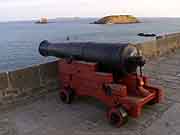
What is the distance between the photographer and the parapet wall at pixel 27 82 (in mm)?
4719

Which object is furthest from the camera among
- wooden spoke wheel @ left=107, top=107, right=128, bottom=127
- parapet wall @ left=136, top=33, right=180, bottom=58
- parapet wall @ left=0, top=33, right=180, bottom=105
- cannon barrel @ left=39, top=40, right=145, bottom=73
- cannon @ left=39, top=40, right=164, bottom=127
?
parapet wall @ left=136, top=33, right=180, bottom=58

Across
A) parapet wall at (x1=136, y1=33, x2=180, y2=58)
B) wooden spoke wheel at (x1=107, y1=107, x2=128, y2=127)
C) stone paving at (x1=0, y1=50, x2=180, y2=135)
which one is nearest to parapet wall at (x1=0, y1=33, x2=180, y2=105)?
stone paving at (x1=0, y1=50, x2=180, y2=135)

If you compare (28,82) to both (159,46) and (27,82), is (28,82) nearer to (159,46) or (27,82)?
(27,82)

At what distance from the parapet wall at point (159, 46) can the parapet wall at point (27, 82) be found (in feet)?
12.3

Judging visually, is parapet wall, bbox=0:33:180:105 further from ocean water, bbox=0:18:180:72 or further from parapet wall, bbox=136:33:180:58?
ocean water, bbox=0:18:180:72

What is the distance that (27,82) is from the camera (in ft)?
16.6

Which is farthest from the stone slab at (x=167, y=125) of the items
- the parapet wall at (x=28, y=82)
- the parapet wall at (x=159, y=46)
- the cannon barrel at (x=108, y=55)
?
the parapet wall at (x=159, y=46)

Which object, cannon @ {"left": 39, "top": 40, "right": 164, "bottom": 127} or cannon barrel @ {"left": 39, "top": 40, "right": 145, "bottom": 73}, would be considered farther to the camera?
cannon barrel @ {"left": 39, "top": 40, "right": 145, "bottom": 73}

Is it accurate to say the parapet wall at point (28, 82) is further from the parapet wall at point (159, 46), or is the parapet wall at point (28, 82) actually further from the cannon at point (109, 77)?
the parapet wall at point (159, 46)

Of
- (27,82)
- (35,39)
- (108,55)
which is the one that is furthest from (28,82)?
(35,39)

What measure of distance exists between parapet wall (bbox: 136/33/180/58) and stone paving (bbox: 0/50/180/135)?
3.90 m

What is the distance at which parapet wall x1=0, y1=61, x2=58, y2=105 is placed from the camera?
472 cm

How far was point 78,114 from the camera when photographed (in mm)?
4188

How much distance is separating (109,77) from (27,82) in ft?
6.47
